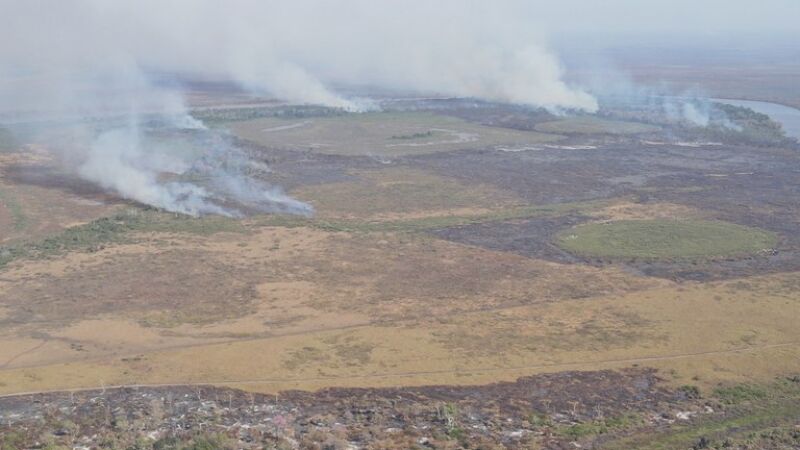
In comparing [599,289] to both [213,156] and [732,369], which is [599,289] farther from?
[213,156]

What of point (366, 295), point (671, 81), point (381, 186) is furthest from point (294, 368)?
point (671, 81)

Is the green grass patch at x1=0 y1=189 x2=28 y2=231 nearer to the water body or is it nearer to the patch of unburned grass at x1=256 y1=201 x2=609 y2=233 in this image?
the patch of unburned grass at x1=256 y1=201 x2=609 y2=233

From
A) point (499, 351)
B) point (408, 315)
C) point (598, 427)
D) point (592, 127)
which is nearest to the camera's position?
point (598, 427)

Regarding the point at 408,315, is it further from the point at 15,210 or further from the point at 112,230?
the point at 15,210

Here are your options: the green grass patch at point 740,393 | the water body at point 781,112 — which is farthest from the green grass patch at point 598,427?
the water body at point 781,112

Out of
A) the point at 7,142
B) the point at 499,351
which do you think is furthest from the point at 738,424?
the point at 7,142

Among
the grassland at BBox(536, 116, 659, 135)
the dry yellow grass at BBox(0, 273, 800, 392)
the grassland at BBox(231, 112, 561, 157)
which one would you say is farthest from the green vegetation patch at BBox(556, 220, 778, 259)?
the grassland at BBox(536, 116, 659, 135)
